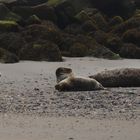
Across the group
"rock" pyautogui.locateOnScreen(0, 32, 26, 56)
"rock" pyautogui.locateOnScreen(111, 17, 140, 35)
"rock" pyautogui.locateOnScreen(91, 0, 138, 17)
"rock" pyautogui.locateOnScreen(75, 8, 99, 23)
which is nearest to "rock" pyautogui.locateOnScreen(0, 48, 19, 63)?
"rock" pyautogui.locateOnScreen(0, 32, 26, 56)

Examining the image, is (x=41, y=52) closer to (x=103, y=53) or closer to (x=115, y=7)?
(x=103, y=53)

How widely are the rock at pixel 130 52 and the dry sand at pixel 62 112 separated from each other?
5845 millimetres

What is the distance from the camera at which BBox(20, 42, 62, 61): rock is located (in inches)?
617

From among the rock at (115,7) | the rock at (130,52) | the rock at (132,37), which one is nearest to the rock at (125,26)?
the rock at (132,37)

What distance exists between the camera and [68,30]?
22.0 m

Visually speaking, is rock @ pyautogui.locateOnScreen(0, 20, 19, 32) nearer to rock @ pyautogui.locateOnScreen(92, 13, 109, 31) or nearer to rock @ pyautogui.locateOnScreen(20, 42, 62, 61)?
rock @ pyautogui.locateOnScreen(92, 13, 109, 31)

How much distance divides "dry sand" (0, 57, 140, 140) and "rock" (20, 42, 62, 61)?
11.4ft

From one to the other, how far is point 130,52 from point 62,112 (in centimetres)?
992

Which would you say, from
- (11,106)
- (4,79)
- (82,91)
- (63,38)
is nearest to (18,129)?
(11,106)

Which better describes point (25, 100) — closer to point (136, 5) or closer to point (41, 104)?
point (41, 104)

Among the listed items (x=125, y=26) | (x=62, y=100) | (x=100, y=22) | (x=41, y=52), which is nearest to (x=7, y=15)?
(x=100, y=22)

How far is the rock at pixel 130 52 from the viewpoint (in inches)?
689

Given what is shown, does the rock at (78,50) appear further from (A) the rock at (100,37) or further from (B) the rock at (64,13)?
(B) the rock at (64,13)

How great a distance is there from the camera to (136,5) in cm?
2786
